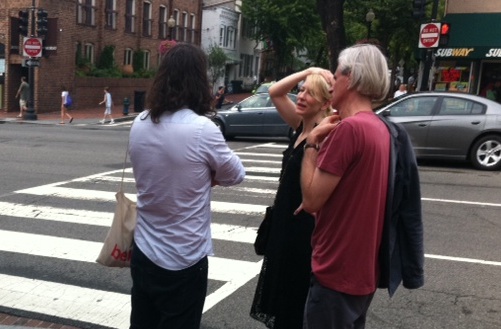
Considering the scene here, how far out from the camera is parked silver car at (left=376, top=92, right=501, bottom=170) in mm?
12102

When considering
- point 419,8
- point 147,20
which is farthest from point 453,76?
point 147,20

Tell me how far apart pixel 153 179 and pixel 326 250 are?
0.89 metres

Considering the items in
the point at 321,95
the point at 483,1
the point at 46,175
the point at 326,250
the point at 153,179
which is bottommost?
the point at 46,175

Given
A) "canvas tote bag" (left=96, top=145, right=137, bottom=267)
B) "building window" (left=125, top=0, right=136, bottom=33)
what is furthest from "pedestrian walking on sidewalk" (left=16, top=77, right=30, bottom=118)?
"canvas tote bag" (left=96, top=145, right=137, bottom=267)

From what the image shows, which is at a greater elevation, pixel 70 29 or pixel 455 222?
pixel 70 29

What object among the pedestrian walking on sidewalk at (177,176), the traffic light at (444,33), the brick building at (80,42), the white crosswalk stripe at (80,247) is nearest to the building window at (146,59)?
the brick building at (80,42)

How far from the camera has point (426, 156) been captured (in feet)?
40.7

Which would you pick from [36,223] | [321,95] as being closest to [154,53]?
[36,223]

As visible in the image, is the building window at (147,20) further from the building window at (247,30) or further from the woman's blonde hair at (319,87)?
the woman's blonde hair at (319,87)

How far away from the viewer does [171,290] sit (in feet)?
9.19

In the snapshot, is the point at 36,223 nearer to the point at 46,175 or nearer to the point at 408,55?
the point at 46,175

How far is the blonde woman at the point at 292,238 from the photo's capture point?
3.09 meters

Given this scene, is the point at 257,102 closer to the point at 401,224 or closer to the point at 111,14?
the point at 401,224

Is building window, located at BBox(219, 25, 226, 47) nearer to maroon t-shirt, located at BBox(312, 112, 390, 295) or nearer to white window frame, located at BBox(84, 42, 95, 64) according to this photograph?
white window frame, located at BBox(84, 42, 95, 64)
